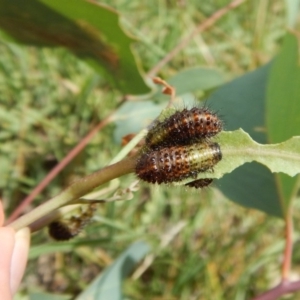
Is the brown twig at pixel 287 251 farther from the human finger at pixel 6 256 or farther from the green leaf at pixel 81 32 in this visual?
the human finger at pixel 6 256

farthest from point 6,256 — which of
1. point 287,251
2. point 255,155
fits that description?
point 287,251

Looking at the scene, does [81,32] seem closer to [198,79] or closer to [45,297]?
[198,79]

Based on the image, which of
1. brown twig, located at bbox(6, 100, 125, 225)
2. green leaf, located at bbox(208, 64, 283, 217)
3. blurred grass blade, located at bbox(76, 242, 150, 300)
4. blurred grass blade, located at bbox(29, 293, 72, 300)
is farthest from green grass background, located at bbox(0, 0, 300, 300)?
green leaf, located at bbox(208, 64, 283, 217)

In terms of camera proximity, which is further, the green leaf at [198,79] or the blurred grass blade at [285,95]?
the green leaf at [198,79]

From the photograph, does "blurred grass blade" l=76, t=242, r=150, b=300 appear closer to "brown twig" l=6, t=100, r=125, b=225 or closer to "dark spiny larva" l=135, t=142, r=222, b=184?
"brown twig" l=6, t=100, r=125, b=225

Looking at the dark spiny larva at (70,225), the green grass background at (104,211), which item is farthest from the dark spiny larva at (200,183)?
the green grass background at (104,211)
